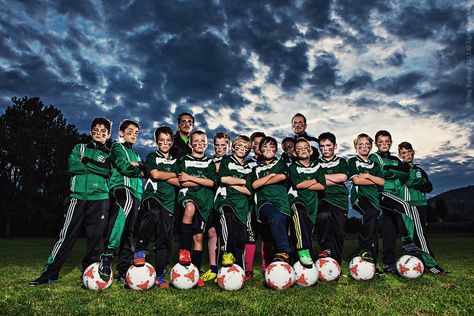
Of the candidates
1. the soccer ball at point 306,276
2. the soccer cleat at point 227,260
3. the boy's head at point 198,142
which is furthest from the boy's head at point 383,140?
the soccer cleat at point 227,260

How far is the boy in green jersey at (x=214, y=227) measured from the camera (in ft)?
18.9

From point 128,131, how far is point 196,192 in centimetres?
162

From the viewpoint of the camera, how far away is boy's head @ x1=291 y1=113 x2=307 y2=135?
750 cm

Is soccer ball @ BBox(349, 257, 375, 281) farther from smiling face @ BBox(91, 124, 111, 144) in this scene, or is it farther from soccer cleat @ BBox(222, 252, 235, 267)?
smiling face @ BBox(91, 124, 111, 144)

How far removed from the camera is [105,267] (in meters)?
5.09

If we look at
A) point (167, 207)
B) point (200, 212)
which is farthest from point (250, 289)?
point (167, 207)

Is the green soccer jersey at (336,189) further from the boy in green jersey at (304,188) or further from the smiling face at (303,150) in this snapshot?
the smiling face at (303,150)

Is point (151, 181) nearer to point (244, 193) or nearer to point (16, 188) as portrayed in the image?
point (244, 193)

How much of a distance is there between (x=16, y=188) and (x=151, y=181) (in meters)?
38.5

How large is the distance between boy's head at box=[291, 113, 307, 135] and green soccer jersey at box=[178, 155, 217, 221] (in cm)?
230

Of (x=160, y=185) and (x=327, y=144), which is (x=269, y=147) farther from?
(x=160, y=185)

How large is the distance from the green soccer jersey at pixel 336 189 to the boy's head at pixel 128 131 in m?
Answer: 3.33

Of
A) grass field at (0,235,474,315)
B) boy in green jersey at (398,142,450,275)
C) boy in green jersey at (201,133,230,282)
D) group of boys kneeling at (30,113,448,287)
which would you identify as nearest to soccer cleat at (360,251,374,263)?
group of boys kneeling at (30,113,448,287)

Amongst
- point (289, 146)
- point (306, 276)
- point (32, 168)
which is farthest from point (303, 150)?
point (32, 168)
